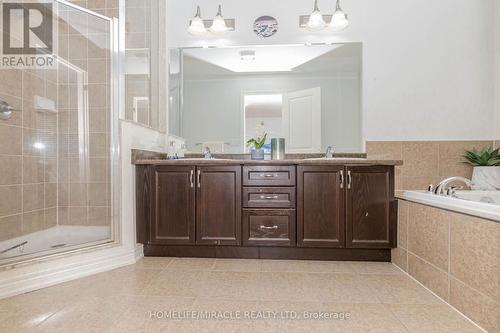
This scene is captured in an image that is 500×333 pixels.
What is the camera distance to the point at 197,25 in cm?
276

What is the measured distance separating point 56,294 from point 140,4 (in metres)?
2.37

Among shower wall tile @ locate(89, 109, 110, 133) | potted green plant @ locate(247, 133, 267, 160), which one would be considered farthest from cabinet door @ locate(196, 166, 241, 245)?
shower wall tile @ locate(89, 109, 110, 133)

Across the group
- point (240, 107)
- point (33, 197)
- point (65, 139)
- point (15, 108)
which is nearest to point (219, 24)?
point (240, 107)

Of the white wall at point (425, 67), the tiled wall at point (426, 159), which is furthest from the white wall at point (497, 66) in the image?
the tiled wall at point (426, 159)

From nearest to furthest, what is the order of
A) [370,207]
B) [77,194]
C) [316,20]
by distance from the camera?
[370,207]
[77,194]
[316,20]

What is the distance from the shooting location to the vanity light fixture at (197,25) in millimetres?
2752

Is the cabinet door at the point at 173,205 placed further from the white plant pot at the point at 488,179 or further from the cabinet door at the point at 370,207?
the white plant pot at the point at 488,179

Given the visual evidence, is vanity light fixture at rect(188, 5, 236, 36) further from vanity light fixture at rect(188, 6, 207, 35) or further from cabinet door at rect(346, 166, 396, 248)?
cabinet door at rect(346, 166, 396, 248)

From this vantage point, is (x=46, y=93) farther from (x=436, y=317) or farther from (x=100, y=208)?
(x=436, y=317)

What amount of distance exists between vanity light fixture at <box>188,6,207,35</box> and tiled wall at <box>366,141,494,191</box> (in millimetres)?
2005

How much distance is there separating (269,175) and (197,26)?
1.66m

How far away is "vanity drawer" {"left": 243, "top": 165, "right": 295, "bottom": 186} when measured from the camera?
218 centimetres

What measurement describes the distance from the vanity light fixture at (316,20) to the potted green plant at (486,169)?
5.81 feet

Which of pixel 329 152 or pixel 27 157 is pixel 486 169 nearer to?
pixel 329 152
